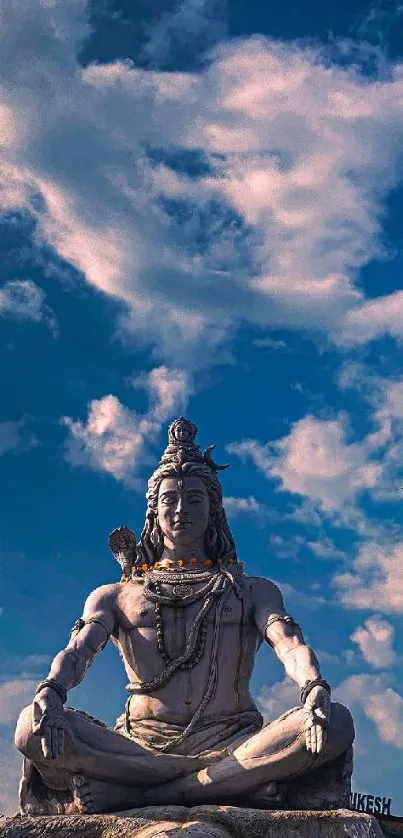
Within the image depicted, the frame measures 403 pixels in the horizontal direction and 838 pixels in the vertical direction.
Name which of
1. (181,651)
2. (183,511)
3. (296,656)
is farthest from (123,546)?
(296,656)

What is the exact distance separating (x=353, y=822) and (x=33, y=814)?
2818 millimetres

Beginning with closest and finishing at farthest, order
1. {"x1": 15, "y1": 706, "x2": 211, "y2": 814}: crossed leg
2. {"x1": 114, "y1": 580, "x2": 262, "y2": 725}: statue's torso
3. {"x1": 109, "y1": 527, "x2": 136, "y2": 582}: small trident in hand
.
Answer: {"x1": 15, "y1": 706, "x2": 211, "y2": 814}: crossed leg
{"x1": 114, "y1": 580, "x2": 262, "y2": 725}: statue's torso
{"x1": 109, "y1": 527, "x2": 136, "y2": 582}: small trident in hand

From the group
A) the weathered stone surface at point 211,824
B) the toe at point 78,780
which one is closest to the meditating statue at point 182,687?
the toe at point 78,780

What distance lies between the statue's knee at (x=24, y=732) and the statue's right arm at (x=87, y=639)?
22.1 inches

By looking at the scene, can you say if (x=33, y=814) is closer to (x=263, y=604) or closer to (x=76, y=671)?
(x=76, y=671)

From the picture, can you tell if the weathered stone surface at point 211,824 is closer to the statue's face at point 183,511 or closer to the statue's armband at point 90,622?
the statue's armband at point 90,622

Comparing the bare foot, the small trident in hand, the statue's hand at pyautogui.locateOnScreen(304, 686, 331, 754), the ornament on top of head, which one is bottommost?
the bare foot

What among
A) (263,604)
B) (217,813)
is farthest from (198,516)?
(217,813)

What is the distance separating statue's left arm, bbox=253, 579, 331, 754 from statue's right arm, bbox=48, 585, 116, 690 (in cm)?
154

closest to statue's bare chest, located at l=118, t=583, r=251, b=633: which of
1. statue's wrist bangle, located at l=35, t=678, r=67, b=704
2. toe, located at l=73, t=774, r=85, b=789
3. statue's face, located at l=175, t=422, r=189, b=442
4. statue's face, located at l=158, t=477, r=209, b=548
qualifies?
statue's face, located at l=158, t=477, r=209, b=548

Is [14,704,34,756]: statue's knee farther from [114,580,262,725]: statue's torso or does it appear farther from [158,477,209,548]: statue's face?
[158,477,209,548]: statue's face

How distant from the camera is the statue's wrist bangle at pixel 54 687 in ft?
32.6

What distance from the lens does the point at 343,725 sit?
382 inches

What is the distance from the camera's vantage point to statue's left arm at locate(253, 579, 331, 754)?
956 centimetres
